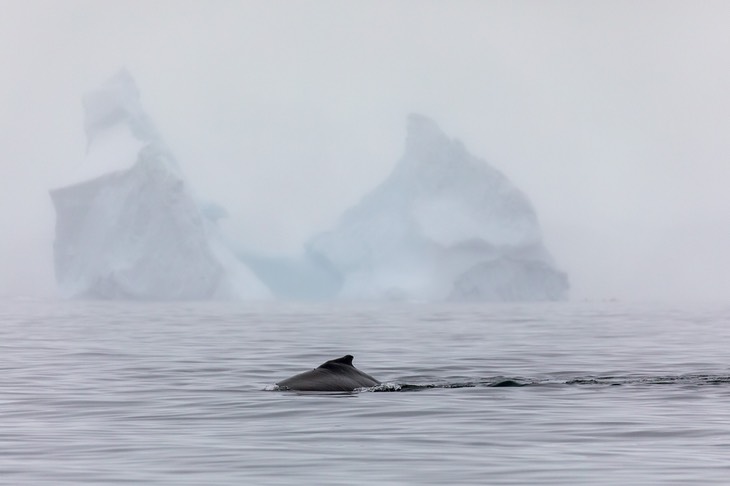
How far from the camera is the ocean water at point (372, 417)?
30.8 ft

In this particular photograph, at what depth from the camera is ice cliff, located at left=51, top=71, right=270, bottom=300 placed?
67.9 metres

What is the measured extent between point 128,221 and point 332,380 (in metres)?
53.6

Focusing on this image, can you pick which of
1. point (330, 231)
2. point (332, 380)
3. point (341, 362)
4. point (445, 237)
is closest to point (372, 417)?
point (332, 380)

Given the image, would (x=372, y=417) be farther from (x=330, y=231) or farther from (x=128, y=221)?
(x=330, y=231)

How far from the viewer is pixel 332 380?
16031 millimetres

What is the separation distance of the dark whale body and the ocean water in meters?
0.41

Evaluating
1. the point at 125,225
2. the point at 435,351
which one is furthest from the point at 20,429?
the point at 125,225

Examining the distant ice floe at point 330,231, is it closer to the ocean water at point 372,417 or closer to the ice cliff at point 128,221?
the ice cliff at point 128,221

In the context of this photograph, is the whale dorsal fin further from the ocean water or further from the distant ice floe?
the distant ice floe

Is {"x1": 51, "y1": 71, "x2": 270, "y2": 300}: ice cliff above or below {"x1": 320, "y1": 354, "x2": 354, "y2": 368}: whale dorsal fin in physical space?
above

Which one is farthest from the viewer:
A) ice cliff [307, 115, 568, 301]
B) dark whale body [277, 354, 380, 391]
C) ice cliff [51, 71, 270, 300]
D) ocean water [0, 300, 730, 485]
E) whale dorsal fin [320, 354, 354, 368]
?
ice cliff [307, 115, 568, 301]

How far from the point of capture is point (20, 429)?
39.1 feet

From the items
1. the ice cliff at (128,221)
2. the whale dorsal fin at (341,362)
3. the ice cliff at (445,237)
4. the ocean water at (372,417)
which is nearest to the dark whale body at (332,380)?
the whale dorsal fin at (341,362)

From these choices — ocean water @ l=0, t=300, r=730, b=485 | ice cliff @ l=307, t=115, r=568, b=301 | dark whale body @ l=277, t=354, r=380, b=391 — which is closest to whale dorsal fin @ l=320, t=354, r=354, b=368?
dark whale body @ l=277, t=354, r=380, b=391
